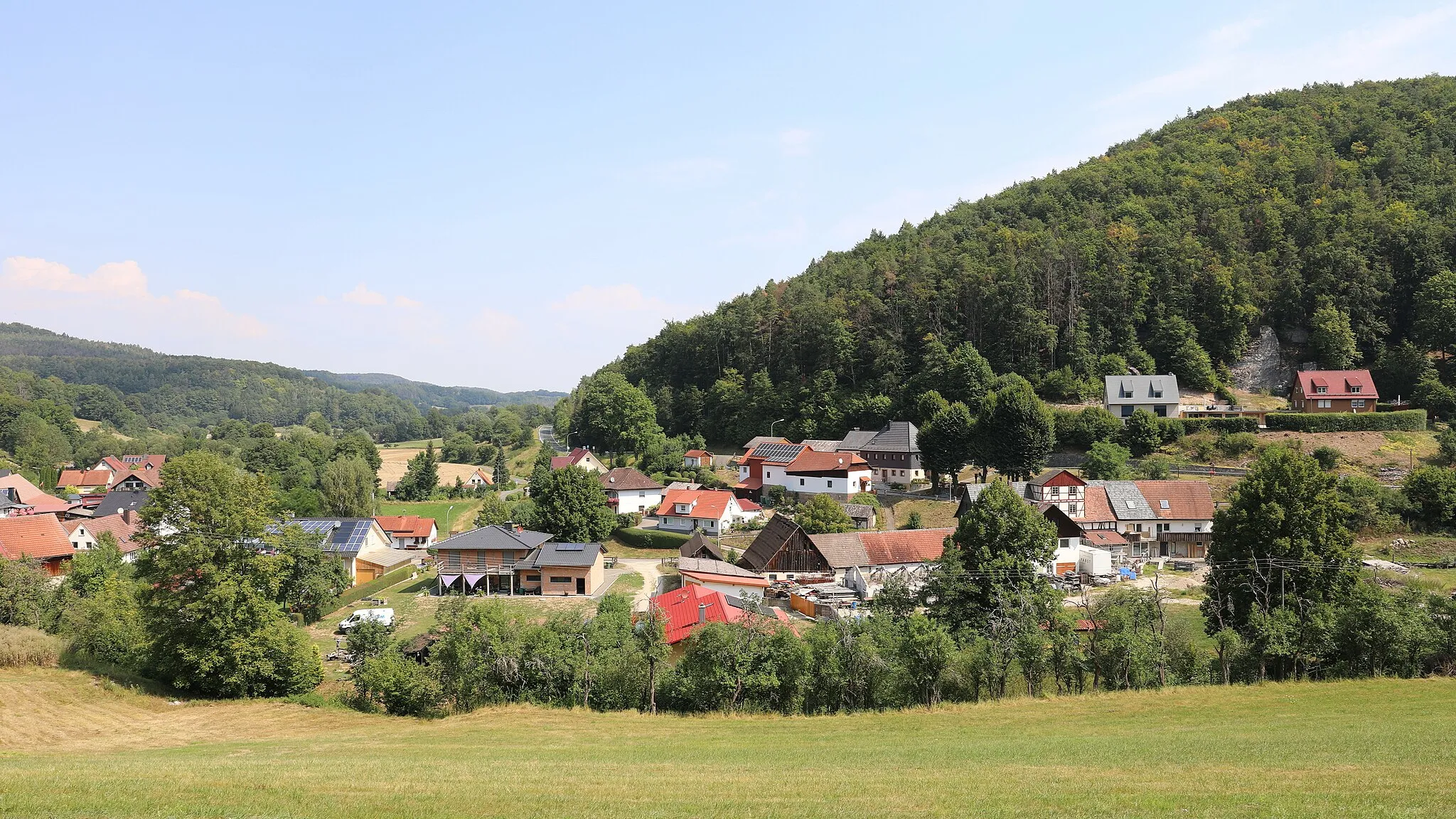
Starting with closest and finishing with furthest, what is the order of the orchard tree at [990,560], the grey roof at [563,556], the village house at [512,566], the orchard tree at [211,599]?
the orchard tree at [211,599] < the orchard tree at [990,560] < the grey roof at [563,556] < the village house at [512,566]

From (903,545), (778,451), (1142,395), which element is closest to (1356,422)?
(1142,395)

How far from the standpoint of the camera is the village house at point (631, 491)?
202 feet

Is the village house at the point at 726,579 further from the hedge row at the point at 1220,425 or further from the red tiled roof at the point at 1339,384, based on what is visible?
the red tiled roof at the point at 1339,384

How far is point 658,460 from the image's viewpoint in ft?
247

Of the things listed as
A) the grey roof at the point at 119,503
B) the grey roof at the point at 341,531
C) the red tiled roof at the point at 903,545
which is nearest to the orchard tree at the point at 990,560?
the red tiled roof at the point at 903,545

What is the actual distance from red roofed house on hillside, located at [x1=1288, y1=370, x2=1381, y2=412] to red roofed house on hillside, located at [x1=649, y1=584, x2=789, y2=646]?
51.8m

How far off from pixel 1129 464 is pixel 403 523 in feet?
179

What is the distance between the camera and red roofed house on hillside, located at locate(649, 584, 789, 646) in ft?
96.1

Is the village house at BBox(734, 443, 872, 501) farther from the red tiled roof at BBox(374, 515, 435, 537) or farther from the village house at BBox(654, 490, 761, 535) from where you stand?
the red tiled roof at BBox(374, 515, 435, 537)

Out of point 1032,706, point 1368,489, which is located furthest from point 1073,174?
point 1032,706

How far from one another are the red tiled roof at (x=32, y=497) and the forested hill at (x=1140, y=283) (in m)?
54.1

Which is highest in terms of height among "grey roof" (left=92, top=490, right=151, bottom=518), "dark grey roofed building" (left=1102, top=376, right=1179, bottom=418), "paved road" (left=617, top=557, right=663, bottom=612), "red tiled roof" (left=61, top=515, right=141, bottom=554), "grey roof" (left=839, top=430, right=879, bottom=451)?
"dark grey roofed building" (left=1102, top=376, right=1179, bottom=418)

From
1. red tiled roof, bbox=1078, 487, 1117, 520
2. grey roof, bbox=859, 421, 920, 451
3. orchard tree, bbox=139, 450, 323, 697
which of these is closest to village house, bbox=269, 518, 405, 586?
orchard tree, bbox=139, 450, 323, 697

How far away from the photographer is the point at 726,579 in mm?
40406
